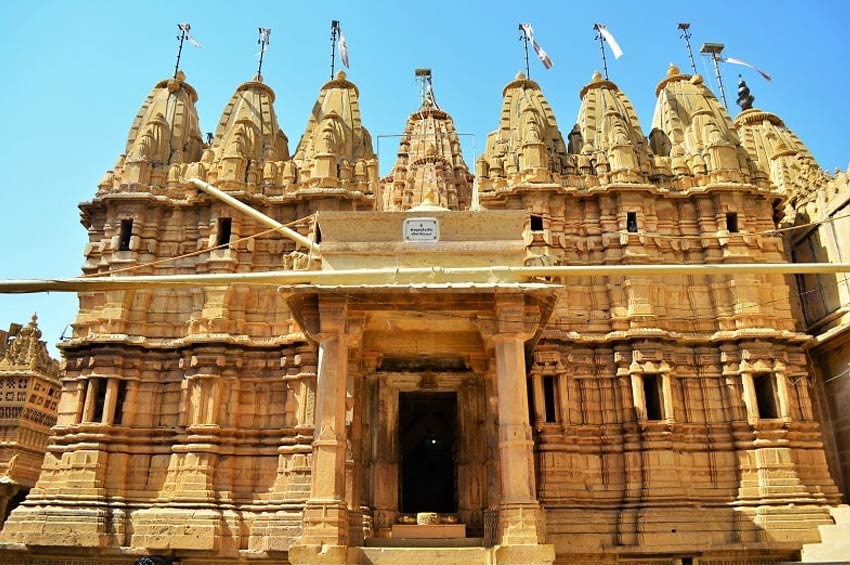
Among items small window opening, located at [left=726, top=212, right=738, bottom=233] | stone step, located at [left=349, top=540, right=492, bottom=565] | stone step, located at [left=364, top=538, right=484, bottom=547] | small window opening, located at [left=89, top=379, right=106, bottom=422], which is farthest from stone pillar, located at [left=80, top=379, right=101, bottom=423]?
small window opening, located at [left=726, top=212, right=738, bottom=233]

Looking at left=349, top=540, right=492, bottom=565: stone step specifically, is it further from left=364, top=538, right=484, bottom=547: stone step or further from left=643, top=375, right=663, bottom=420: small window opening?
left=643, top=375, right=663, bottom=420: small window opening

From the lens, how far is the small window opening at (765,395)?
19.6m

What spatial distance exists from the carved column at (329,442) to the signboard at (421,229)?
2.30 m

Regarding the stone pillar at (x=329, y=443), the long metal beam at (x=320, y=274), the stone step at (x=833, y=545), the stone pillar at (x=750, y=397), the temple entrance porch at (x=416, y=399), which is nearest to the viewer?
the long metal beam at (x=320, y=274)

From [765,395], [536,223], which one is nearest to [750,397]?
[765,395]

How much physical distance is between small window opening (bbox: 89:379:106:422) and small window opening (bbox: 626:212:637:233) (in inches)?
654

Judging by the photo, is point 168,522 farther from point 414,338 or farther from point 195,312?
point 414,338

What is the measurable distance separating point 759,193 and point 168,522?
66.2 ft

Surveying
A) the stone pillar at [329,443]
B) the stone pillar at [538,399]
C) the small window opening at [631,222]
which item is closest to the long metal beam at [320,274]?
→ the stone pillar at [329,443]

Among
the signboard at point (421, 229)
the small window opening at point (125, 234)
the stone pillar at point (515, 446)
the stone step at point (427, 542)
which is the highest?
the small window opening at point (125, 234)

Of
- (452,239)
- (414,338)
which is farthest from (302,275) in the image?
(414,338)

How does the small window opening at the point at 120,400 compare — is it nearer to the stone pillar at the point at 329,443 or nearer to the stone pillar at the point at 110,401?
the stone pillar at the point at 110,401

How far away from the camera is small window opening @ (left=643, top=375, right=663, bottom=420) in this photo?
64.4 feet

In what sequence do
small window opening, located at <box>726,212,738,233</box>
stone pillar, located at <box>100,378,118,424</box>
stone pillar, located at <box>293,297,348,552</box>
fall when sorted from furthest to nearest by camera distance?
small window opening, located at <box>726,212,738,233</box>, stone pillar, located at <box>100,378,118,424</box>, stone pillar, located at <box>293,297,348,552</box>
